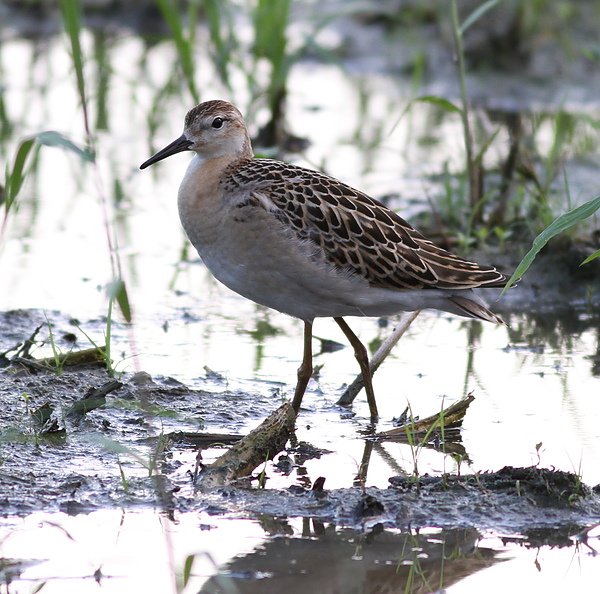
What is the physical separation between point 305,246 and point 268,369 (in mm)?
1297

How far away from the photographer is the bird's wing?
641 centimetres

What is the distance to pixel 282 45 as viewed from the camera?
11.5m

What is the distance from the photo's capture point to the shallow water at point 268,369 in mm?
4871

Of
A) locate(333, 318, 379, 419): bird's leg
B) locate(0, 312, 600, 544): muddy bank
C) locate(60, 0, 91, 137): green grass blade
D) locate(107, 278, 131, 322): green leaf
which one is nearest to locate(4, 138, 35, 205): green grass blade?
locate(60, 0, 91, 137): green grass blade

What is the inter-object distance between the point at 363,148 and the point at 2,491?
7326 millimetres

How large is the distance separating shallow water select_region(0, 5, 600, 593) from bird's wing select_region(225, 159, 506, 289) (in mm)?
677

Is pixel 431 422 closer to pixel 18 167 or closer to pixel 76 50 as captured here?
pixel 18 167

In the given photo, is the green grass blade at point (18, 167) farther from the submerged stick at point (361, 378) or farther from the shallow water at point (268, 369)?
the submerged stick at point (361, 378)

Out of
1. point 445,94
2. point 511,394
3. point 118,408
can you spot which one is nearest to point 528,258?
point 511,394

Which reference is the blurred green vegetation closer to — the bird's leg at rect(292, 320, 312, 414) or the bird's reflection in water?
the bird's leg at rect(292, 320, 312, 414)

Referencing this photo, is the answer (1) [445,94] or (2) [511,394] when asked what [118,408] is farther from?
(1) [445,94]

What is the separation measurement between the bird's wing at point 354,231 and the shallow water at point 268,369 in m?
0.68

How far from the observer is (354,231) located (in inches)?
258

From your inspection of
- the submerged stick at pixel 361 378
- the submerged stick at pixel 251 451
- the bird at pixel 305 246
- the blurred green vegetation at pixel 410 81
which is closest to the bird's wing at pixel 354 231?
the bird at pixel 305 246
